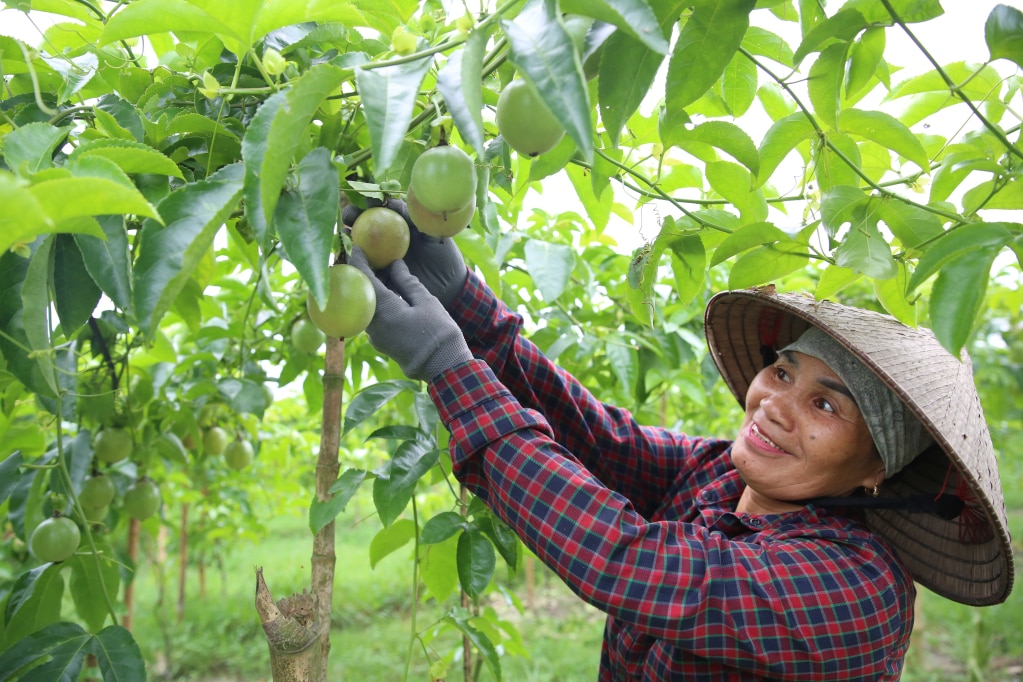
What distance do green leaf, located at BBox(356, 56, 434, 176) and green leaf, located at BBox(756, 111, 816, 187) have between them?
0.64 m

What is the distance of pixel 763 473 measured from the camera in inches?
58.9

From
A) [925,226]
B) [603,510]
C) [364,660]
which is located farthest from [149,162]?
[364,660]

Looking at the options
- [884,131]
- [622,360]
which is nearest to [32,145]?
[884,131]

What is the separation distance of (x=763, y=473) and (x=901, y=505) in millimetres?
265

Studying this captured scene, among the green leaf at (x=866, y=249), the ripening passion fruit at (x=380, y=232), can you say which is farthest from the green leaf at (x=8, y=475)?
the green leaf at (x=866, y=249)

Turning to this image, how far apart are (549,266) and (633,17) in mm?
1136

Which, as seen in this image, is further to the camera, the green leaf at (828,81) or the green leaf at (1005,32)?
the green leaf at (828,81)

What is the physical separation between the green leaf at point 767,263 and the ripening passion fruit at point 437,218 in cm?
47

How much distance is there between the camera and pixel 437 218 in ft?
3.21

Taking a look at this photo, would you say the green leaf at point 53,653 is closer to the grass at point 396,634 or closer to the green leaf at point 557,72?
the green leaf at point 557,72

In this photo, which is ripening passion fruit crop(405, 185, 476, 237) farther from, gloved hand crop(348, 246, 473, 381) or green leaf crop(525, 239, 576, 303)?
green leaf crop(525, 239, 576, 303)

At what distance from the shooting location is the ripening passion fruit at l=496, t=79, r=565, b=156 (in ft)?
2.59

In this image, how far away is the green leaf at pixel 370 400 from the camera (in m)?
1.45

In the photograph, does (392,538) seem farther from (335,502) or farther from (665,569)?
(665,569)
